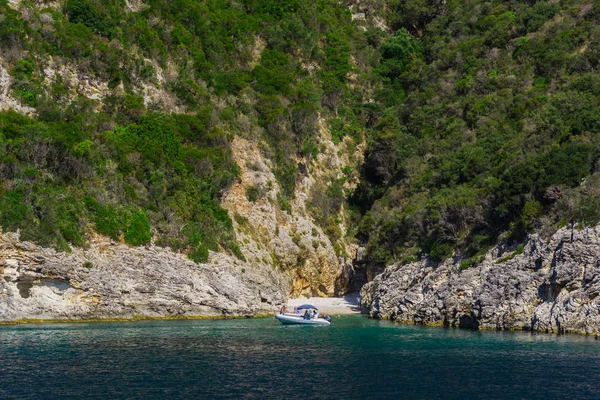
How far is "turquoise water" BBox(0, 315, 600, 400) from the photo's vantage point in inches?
1029

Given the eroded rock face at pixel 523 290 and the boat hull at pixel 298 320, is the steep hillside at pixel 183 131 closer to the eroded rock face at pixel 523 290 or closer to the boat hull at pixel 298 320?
the boat hull at pixel 298 320

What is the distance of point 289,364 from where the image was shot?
107ft

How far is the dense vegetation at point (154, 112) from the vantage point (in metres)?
54.6

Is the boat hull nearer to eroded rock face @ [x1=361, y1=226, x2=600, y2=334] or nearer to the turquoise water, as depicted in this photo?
eroded rock face @ [x1=361, y1=226, x2=600, y2=334]

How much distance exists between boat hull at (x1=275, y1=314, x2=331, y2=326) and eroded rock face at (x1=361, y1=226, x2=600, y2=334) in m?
6.61

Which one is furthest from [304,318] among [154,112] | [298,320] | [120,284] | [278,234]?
[154,112]

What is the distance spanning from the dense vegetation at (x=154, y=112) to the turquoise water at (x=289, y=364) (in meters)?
12.7

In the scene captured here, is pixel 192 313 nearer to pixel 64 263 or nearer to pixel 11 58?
pixel 64 263

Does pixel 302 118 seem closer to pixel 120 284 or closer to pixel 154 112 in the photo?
pixel 154 112

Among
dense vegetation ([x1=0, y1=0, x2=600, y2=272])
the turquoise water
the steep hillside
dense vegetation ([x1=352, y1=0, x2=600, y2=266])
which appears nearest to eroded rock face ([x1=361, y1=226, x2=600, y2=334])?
dense vegetation ([x1=352, y1=0, x2=600, y2=266])

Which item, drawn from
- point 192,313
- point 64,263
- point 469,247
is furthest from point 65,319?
point 469,247

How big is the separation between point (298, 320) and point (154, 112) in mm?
27083

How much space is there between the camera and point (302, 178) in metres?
79.4

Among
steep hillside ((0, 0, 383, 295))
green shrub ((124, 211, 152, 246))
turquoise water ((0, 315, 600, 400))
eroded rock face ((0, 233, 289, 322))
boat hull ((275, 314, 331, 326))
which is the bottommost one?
turquoise water ((0, 315, 600, 400))
